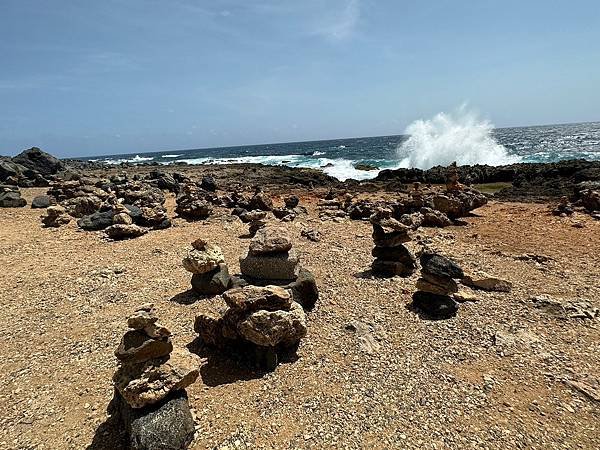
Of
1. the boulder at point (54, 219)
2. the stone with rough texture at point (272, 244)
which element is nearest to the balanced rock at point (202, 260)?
the stone with rough texture at point (272, 244)

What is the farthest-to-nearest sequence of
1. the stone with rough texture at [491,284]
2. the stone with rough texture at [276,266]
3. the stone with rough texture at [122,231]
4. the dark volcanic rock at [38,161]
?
1. the dark volcanic rock at [38,161]
2. the stone with rough texture at [122,231]
3. the stone with rough texture at [491,284]
4. the stone with rough texture at [276,266]

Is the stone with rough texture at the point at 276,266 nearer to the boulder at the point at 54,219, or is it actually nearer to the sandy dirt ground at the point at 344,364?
the sandy dirt ground at the point at 344,364

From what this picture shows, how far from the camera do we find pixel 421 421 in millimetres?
5711

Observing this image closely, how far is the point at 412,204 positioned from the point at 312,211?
5.64 metres

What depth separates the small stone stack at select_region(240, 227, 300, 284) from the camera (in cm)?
931

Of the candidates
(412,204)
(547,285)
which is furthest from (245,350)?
(412,204)

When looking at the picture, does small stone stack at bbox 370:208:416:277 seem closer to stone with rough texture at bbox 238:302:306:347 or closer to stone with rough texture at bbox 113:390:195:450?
stone with rough texture at bbox 238:302:306:347

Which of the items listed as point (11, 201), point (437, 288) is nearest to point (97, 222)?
point (11, 201)

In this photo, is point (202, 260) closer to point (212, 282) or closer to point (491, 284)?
point (212, 282)

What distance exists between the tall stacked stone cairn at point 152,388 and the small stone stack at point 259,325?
130cm

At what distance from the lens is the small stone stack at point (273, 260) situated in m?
9.31

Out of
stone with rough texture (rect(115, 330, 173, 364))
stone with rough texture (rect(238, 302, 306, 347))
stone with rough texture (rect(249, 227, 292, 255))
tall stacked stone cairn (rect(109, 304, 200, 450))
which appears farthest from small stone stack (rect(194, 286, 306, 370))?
stone with rough texture (rect(249, 227, 292, 255))

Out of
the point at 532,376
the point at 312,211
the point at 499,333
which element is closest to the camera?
the point at 532,376

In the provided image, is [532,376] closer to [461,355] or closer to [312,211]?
[461,355]
